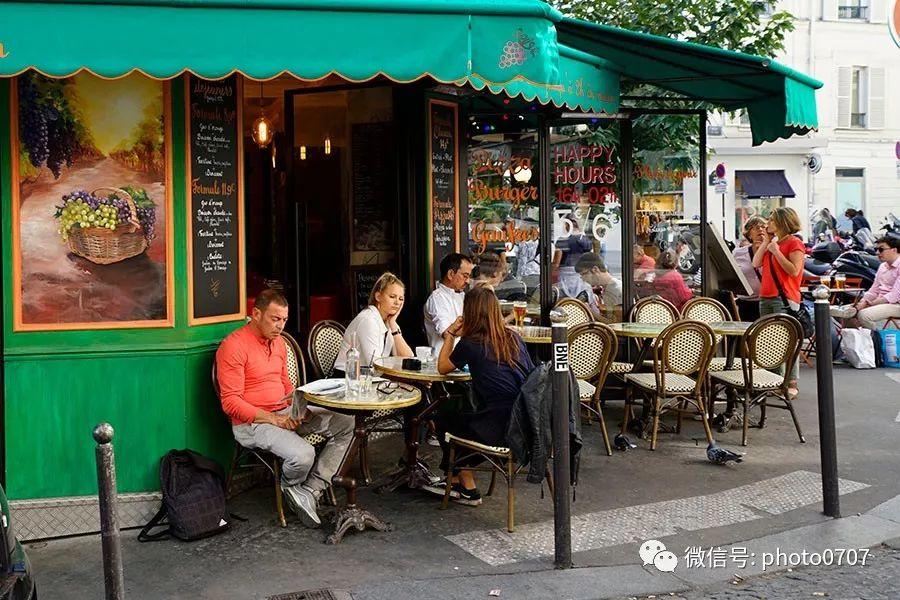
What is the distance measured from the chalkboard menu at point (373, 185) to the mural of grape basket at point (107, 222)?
3255 mm

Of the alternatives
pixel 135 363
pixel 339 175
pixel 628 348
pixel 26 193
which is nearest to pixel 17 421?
pixel 135 363

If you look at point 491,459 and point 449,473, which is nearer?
point 491,459

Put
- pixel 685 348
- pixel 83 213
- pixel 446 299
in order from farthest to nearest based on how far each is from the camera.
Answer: pixel 446 299, pixel 685 348, pixel 83 213

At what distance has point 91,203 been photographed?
223 inches

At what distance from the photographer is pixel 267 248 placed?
35.9 ft

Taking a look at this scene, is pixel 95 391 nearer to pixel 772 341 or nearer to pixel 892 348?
pixel 772 341

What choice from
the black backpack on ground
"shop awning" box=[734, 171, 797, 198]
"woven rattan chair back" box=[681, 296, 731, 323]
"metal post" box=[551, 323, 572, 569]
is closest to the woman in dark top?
"metal post" box=[551, 323, 572, 569]

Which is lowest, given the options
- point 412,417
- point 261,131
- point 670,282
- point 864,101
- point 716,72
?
point 412,417

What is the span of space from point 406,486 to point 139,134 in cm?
280

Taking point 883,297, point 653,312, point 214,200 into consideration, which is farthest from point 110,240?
point 883,297

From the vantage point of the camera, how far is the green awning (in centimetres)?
732

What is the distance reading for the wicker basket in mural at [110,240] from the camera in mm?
5664

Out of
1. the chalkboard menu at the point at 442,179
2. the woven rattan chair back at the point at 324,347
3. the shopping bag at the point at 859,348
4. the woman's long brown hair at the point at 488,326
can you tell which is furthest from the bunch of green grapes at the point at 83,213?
the shopping bag at the point at 859,348

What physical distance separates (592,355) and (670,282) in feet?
8.36
